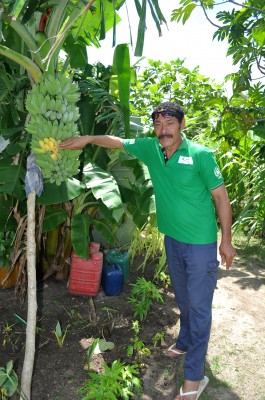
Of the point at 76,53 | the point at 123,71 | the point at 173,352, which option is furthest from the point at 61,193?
the point at 173,352

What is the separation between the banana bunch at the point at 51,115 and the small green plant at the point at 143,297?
1.76 metres

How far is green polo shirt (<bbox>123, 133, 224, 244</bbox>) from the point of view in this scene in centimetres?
210

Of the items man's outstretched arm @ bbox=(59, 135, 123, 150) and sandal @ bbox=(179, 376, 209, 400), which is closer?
man's outstretched arm @ bbox=(59, 135, 123, 150)

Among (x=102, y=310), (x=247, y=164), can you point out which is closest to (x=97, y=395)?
(x=102, y=310)

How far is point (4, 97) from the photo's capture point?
2771 millimetres

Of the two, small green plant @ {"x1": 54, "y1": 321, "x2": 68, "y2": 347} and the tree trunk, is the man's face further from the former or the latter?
small green plant @ {"x1": 54, "y1": 321, "x2": 68, "y2": 347}

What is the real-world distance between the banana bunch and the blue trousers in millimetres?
953

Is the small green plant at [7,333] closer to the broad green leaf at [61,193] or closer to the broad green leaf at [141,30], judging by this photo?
the broad green leaf at [61,193]

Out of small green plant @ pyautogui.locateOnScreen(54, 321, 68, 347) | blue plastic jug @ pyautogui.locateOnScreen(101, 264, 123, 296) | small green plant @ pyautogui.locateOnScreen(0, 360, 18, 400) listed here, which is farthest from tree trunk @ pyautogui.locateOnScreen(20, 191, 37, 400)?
blue plastic jug @ pyautogui.locateOnScreen(101, 264, 123, 296)

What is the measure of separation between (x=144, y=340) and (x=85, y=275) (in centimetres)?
81

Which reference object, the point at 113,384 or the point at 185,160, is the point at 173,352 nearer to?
the point at 113,384

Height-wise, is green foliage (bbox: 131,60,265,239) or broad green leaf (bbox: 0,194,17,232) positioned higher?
green foliage (bbox: 131,60,265,239)

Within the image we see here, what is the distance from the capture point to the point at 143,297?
3.21 m

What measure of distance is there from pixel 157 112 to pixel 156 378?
66.4 inches
